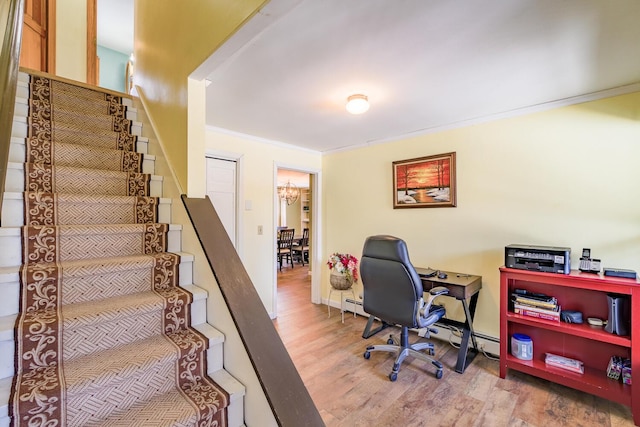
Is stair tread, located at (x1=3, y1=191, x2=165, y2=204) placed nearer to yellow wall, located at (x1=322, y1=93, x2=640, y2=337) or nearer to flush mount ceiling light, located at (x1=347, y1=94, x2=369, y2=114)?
flush mount ceiling light, located at (x1=347, y1=94, x2=369, y2=114)

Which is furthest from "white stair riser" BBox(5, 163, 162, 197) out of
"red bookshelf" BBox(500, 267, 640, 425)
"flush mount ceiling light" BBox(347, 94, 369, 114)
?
"red bookshelf" BBox(500, 267, 640, 425)

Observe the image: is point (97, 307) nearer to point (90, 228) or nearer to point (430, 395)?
point (90, 228)

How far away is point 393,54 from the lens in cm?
162

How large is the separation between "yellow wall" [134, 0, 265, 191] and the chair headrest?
1534 mm

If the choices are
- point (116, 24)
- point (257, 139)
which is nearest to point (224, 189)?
point (257, 139)

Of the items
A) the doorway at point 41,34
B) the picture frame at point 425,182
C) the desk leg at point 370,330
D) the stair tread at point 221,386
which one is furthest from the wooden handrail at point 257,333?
the doorway at point 41,34

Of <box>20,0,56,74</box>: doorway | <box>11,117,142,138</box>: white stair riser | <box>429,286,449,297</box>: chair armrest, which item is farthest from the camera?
<box>20,0,56,74</box>: doorway

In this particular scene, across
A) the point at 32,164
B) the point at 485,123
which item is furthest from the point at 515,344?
the point at 32,164

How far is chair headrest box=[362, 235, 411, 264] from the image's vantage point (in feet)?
7.25

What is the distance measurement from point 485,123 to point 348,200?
1760mm

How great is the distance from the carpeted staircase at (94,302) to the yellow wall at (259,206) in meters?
1.50

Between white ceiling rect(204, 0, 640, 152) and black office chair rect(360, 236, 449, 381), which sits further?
black office chair rect(360, 236, 449, 381)

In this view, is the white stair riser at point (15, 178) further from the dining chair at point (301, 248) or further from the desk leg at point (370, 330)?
the dining chair at point (301, 248)

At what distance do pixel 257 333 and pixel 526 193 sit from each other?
2.54 meters
